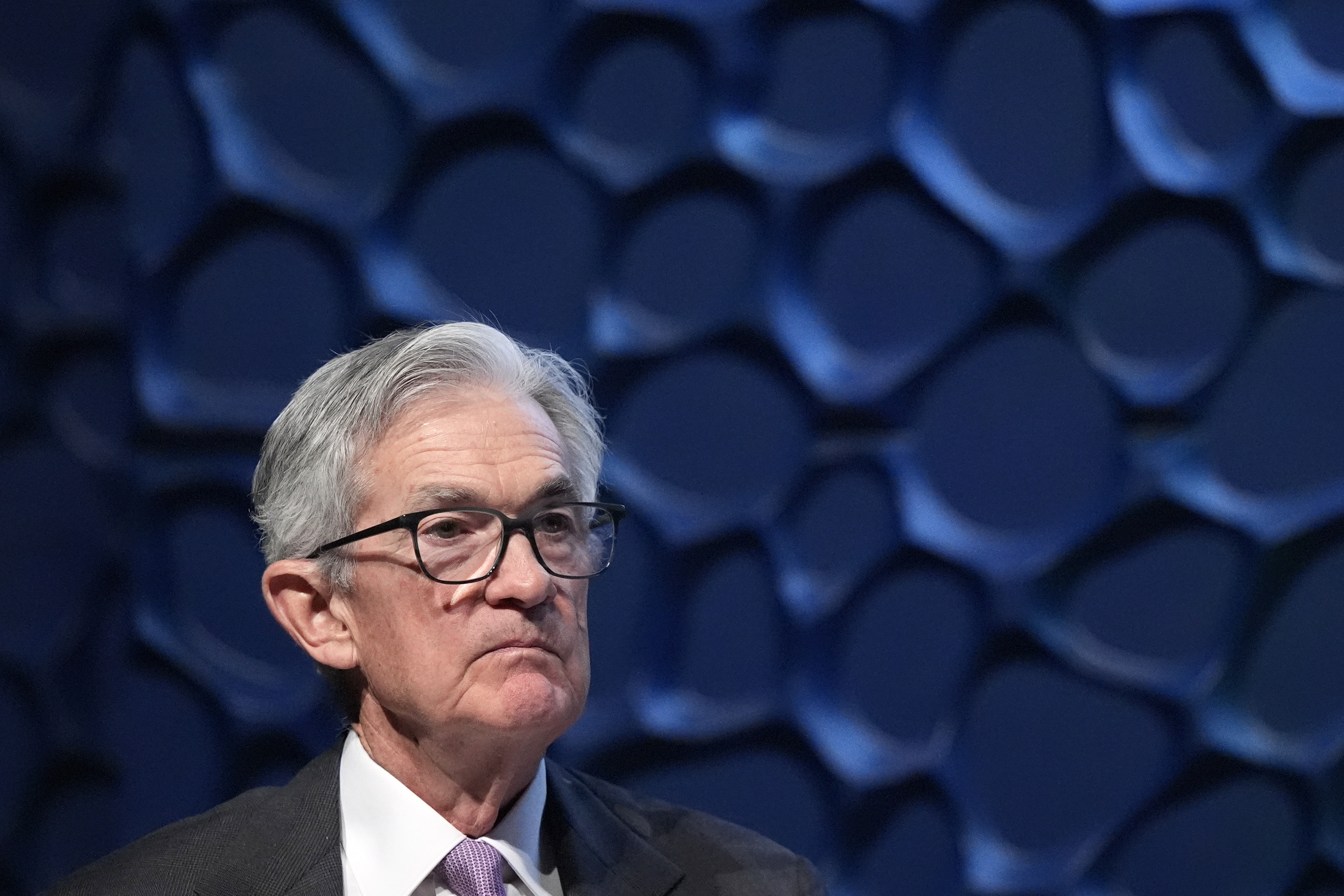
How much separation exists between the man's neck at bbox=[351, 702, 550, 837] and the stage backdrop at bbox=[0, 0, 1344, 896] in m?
0.44

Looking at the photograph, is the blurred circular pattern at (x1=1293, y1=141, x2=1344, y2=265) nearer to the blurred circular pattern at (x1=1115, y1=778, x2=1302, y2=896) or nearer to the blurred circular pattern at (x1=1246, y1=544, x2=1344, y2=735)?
the blurred circular pattern at (x1=1246, y1=544, x2=1344, y2=735)

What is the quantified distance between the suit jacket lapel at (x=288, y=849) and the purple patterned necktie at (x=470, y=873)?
0.08m

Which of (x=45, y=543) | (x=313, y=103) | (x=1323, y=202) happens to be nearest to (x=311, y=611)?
(x=45, y=543)

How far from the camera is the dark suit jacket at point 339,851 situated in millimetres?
999

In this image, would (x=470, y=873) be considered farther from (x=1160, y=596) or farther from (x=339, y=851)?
→ (x=1160, y=596)

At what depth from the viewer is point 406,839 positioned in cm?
101

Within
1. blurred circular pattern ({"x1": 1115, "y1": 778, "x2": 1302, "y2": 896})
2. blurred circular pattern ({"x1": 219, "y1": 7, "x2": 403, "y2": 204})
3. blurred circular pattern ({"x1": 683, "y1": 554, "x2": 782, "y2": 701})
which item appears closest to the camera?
blurred circular pattern ({"x1": 219, "y1": 7, "x2": 403, "y2": 204})

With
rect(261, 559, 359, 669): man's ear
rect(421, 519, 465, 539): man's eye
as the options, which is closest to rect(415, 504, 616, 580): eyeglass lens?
rect(421, 519, 465, 539): man's eye

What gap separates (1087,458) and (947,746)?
40cm

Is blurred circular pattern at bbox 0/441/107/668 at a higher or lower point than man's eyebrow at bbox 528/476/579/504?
lower

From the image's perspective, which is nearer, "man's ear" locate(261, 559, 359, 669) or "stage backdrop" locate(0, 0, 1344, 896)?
"man's ear" locate(261, 559, 359, 669)

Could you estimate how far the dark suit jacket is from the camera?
3.28 ft

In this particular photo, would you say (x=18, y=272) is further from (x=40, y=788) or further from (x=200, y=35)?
(x=40, y=788)

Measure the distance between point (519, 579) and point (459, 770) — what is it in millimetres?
172
